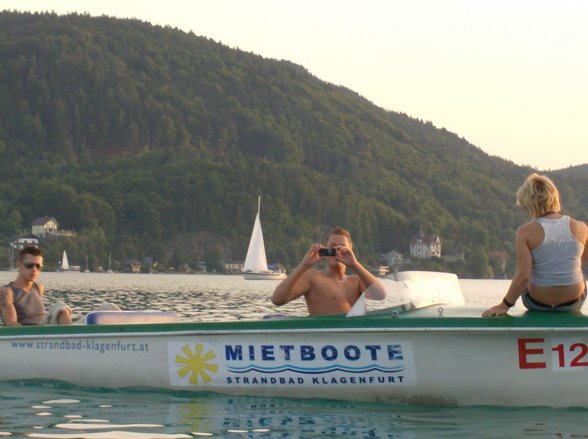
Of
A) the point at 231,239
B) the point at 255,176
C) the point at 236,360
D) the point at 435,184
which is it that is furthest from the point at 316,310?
the point at 435,184

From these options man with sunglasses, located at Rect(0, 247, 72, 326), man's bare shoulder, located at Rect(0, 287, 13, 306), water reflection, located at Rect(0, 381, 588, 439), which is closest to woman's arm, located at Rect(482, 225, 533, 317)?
water reflection, located at Rect(0, 381, 588, 439)

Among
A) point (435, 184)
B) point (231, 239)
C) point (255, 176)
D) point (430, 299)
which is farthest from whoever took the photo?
point (435, 184)

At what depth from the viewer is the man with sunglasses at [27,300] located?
1082 cm

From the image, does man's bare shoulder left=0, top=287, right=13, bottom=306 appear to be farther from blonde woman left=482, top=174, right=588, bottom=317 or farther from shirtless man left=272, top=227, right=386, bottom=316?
blonde woman left=482, top=174, right=588, bottom=317

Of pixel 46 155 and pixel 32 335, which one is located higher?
pixel 46 155

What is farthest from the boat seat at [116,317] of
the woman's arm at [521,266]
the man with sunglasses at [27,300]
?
the woman's arm at [521,266]

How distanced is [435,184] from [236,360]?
181647 mm

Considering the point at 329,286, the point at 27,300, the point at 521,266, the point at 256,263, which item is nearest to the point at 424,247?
the point at 256,263

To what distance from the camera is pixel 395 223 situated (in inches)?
6683

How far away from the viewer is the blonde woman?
852cm

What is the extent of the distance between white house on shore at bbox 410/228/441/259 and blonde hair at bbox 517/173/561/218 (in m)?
153

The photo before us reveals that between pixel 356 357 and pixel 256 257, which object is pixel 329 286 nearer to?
pixel 356 357

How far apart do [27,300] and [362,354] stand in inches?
144

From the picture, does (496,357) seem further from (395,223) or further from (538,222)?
(395,223)
